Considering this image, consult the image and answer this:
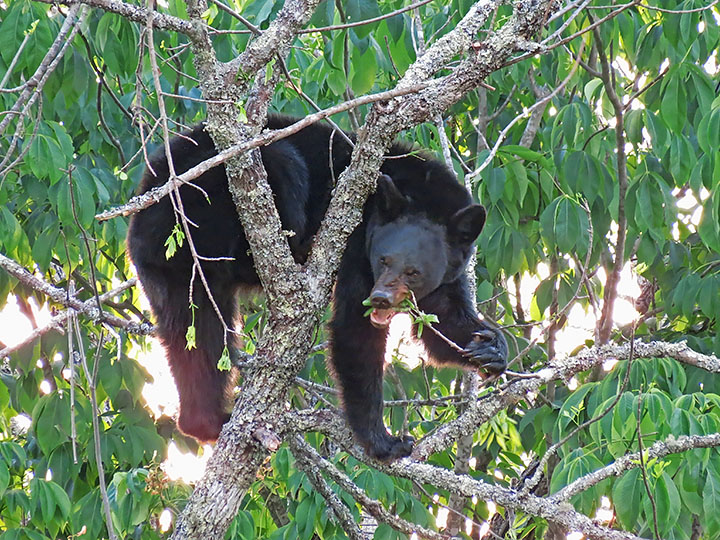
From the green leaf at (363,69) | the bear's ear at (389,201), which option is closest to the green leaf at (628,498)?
the bear's ear at (389,201)

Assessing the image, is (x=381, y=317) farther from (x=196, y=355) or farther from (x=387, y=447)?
(x=196, y=355)

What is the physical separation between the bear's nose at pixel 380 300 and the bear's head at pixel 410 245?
4.3 inches

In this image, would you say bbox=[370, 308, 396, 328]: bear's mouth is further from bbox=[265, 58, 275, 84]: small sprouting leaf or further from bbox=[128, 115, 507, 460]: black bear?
bbox=[265, 58, 275, 84]: small sprouting leaf

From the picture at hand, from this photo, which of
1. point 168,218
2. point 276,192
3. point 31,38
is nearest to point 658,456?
point 276,192

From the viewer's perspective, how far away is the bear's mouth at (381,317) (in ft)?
12.6

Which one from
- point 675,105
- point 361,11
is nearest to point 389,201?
point 361,11

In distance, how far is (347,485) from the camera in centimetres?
392

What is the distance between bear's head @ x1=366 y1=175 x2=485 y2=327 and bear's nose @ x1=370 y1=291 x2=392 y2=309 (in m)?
0.11

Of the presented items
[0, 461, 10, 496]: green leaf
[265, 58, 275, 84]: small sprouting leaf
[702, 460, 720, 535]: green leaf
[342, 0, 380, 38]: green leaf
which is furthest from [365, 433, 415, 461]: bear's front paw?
[0, 461, 10, 496]: green leaf

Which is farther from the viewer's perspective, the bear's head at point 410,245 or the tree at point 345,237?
the bear's head at point 410,245

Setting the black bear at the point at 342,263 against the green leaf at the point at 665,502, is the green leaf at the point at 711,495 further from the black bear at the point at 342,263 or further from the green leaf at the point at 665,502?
the black bear at the point at 342,263

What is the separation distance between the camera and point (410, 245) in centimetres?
405

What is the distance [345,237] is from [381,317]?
816 millimetres

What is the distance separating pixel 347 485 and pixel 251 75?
6.22 feet
